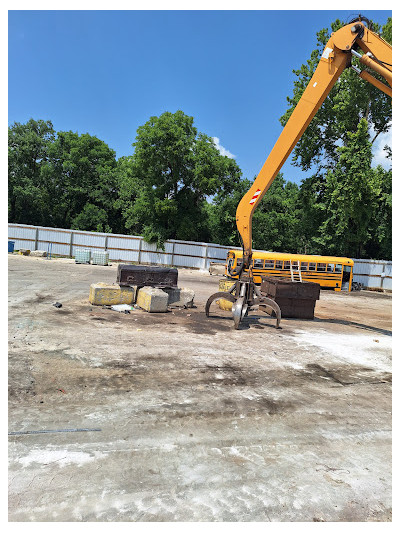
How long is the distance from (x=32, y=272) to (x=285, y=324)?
1342cm

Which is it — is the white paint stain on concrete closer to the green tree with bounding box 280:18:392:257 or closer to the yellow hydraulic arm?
the yellow hydraulic arm

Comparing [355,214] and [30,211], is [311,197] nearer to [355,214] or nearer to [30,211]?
[355,214]

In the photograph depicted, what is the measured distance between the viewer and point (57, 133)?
38000mm

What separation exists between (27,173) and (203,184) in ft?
69.5

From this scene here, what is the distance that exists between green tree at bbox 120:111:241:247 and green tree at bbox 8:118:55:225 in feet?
38.3

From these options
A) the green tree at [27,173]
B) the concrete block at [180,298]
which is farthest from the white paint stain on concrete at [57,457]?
the green tree at [27,173]

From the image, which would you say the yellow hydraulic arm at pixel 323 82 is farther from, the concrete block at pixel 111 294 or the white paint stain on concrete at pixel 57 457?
the white paint stain on concrete at pixel 57 457

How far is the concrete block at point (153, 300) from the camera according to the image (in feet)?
36.3

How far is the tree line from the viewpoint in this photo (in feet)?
92.3

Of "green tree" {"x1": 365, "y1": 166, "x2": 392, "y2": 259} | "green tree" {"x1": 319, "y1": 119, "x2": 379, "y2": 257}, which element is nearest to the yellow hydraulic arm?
"green tree" {"x1": 319, "y1": 119, "x2": 379, "y2": 257}

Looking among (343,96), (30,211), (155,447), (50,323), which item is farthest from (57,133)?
(155,447)

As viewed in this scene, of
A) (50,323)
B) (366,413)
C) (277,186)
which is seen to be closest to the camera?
(366,413)

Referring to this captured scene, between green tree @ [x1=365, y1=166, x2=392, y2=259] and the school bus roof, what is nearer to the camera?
the school bus roof

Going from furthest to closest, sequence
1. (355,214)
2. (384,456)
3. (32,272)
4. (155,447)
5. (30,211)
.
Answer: (30,211) < (355,214) < (32,272) < (384,456) < (155,447)
